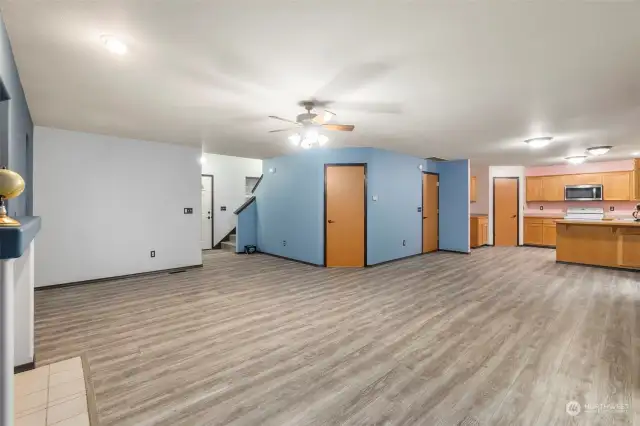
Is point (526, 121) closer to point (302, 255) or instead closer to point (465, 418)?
point (465, 418)

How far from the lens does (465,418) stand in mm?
1812

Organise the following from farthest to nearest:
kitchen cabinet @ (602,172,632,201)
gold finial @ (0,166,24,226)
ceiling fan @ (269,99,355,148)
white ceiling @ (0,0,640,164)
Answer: kitchen cabinet @ (602,172,632,201) < ceiling fan @ (269,99,355,148) < white ceiling @ (0,0,640,164) < gold finial @ (0,166,24,226)

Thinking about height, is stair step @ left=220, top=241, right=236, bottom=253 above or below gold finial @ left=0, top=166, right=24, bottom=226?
below

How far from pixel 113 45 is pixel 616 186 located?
1061 cm

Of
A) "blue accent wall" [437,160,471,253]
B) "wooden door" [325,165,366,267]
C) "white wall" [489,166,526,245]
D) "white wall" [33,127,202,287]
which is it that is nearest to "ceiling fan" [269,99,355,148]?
"wooden door" [325,165,366,267]

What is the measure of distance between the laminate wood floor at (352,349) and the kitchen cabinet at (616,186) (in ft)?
12.7

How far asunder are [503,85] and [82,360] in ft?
14.6

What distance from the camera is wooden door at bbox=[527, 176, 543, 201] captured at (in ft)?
29.2

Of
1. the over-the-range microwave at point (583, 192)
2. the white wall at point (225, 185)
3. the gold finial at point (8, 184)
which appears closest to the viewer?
the gold finial at point (8, 184)

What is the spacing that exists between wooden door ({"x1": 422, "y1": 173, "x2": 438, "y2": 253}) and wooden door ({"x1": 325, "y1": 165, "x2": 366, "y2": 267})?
230 cm

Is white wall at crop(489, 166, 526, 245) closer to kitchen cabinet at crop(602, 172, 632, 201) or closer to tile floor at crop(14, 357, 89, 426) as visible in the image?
kitchen cabinet at crop(602, 172, 632, 201)

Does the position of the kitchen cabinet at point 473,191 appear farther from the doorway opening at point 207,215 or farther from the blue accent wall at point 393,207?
the doorway opening at point 207,215

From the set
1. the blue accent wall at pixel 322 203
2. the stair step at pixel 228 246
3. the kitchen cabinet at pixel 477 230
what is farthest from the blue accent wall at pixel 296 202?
the kitchen cabinet at pixel 477 230

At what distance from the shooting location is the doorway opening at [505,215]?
356 inches
